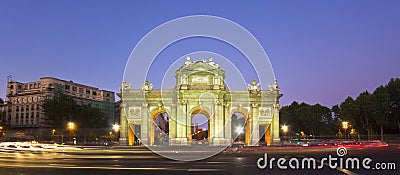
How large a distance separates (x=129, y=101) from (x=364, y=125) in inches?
2298

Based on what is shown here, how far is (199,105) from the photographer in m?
77.1

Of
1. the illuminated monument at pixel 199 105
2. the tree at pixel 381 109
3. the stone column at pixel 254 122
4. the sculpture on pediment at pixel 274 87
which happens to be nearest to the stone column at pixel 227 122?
the illuminated monument at pixel 199 105

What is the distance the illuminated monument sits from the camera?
76.7 metres

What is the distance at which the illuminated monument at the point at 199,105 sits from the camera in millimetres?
76688

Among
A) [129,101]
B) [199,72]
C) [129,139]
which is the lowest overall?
[129,139]

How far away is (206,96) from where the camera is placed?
77.1 m

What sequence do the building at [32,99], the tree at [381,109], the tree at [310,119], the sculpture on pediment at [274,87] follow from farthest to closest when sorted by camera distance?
the tree at [310,119], the building at [32,99], the tree at [381,109], the sculpture on pediment at [274,87]

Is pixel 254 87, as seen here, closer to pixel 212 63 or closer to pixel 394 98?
pixel 212 63

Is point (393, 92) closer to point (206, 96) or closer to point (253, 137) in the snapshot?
point (253, 137)

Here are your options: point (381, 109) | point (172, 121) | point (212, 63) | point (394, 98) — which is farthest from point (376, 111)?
point (172, 121)

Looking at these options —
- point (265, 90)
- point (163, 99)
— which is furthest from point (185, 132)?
point (265, 90)

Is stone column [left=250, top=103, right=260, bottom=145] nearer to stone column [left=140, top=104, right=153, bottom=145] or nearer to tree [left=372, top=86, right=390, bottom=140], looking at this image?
stone column [left=140, top=104, right=153, bottom=145]

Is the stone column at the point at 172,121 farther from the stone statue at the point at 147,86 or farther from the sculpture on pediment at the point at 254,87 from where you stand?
the sculpture on pediment at the point at 254,87

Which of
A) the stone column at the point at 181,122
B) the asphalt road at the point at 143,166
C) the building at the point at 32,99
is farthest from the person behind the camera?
the building at the point at 32,99
